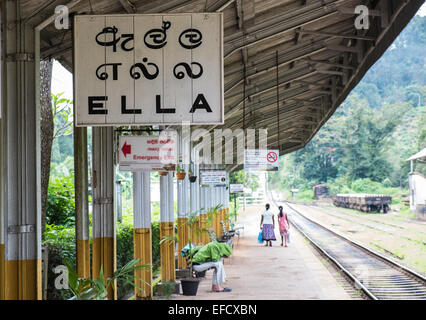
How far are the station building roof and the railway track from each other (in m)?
3.60

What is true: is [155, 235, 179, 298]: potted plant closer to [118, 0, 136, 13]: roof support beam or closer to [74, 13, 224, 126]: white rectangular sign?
[118, 0, 136, 13]: roof support beam

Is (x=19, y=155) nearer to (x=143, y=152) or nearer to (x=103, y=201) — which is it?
(x=143, y=152)

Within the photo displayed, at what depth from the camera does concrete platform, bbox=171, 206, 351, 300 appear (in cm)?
859

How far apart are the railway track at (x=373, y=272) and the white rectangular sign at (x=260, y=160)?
2.68 m

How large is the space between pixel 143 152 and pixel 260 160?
4379 mm

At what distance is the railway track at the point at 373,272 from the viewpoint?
9.07 metres

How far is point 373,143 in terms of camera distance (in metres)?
25.3

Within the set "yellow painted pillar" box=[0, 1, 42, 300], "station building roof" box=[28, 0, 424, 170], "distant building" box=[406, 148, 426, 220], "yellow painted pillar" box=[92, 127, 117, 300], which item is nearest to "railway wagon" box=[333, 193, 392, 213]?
"distant building" box=[406, 148, 426, 220]

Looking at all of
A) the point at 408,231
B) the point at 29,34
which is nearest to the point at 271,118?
the point at 408,231

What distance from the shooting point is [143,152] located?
638cm

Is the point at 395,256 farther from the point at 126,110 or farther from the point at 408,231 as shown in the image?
the point at 126,110

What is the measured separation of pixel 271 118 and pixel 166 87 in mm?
11013

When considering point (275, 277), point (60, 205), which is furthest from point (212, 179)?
point (60, 205)

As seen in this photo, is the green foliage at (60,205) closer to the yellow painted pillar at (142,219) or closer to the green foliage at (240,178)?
the yellow painted pillar at (142,219)
